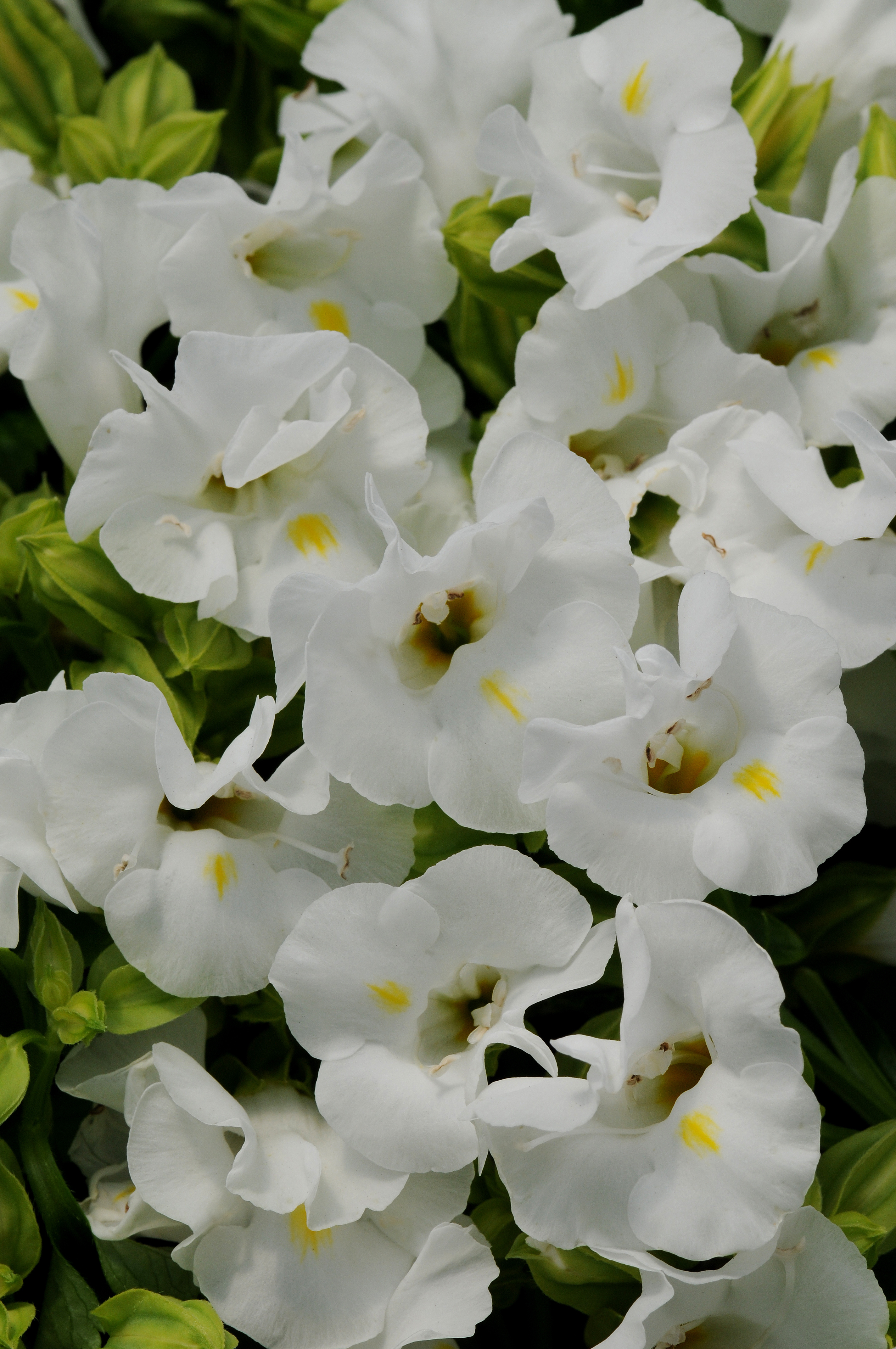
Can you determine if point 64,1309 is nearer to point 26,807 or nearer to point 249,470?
point 26,807

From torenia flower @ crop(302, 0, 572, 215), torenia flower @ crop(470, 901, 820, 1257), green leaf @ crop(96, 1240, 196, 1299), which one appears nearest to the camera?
torenia flower @ crop(470, 901, 820, 1257)

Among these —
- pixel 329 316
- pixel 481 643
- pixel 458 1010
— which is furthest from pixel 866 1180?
pixel 329 316

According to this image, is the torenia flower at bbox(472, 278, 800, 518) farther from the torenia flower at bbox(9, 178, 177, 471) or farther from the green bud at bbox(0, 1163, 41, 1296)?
the green bud at bbox(0, 1163, 41, 1296)

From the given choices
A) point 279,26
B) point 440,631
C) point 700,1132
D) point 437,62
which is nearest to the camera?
point 700,1132

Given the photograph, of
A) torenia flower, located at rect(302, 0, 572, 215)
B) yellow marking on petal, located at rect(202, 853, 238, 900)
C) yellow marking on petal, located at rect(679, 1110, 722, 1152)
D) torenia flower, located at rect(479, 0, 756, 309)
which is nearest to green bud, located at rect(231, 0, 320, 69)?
torenia flower, located at rect(302, 0, 572, 215)

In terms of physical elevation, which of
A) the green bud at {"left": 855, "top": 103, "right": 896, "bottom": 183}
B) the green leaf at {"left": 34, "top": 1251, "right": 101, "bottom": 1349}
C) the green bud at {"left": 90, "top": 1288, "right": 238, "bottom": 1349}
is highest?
the green bud at {"left": 855, "top": 103, "right": 896, "bottom": 183}

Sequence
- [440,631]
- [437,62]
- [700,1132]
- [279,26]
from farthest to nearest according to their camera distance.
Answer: [279,26], [437,62], [440,631], [700,1132]
